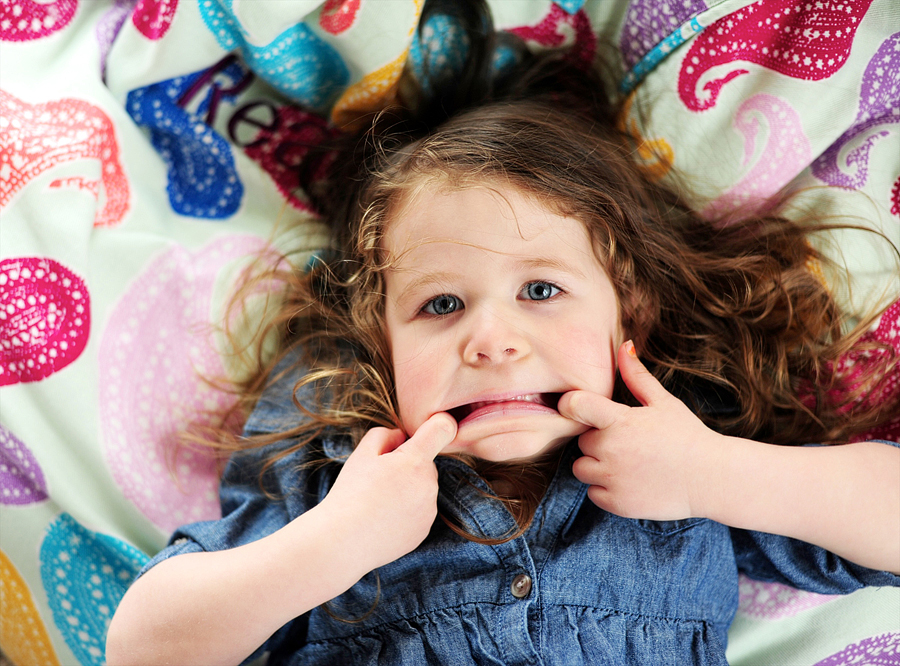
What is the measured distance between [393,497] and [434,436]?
9 centimetres

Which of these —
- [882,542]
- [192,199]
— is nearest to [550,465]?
[882,542]

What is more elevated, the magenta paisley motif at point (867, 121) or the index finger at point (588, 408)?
the magenta paisley motif at point (867, 121)

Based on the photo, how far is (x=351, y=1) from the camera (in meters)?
1.13

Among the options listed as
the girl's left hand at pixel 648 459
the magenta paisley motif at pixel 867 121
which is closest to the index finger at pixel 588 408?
the girl's left hand at pixel 648 459

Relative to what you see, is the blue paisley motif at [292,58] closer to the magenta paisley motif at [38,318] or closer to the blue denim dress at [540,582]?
the magenta paisley motif at [38,318]

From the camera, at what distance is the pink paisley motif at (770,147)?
1.11 m

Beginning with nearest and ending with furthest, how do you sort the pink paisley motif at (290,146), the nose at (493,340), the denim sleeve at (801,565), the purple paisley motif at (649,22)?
the nose at (493,340) < the denim sleeve at (801,565) < the purple paisley motif at (649,22) < the pink paisley motif at (290,146)

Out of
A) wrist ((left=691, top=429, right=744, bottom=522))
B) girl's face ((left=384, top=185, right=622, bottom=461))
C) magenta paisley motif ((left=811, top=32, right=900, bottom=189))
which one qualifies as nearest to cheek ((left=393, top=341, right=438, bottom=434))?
girl's face ((left=384, top=185, right=622, bottom=461))

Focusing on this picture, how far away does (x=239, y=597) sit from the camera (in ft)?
3.01

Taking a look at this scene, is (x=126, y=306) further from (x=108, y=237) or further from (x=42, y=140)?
(x=42, y=140)

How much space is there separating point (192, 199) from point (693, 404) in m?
0.84

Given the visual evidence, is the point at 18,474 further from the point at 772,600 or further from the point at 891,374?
the point at 891,374

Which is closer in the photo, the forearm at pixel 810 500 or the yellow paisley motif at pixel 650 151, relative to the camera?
the forearm at pixel 810 500

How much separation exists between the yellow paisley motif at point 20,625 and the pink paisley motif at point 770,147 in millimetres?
1188
